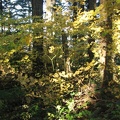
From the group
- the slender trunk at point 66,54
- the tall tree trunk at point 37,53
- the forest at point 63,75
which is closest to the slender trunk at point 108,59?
the forest at point 63,75

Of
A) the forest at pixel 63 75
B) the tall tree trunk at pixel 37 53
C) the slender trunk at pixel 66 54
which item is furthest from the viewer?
the tall tree trunk at pixel 37 53

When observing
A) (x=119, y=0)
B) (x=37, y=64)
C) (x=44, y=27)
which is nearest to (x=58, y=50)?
(x=44, y=27)

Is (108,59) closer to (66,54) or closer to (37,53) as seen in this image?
(66,54)

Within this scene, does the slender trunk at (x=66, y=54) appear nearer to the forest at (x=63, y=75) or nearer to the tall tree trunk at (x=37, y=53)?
the forest at (x=63, y=75)

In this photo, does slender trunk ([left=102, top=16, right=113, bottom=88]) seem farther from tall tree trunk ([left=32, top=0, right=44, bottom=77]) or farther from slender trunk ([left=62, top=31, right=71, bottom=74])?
tall tree trunk ([left=32, top=0, right=44, bottom=77])

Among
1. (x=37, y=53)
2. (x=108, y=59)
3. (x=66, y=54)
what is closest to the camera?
(x=108, y=59)

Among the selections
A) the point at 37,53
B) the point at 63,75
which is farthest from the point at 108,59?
the point at 37,53

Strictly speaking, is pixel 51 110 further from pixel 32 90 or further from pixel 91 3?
pixel 91 3

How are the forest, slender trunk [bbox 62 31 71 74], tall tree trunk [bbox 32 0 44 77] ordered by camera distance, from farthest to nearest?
tall tree trunk [bbox 32 0 44 77] → slender trunk [bbox 62 31 71 74] → the forest

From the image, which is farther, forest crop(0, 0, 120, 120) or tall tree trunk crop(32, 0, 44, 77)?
tall tree trunk crop(32, 0, 44, 77)

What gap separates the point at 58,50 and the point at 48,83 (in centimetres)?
115

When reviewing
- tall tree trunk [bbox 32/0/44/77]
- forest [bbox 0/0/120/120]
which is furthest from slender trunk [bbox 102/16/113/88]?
tall tree trunk [bbox 32/0/44/77]

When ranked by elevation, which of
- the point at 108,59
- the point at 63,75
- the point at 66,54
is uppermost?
the point at 66,54

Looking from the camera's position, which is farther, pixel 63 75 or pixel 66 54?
pixel 66 54
